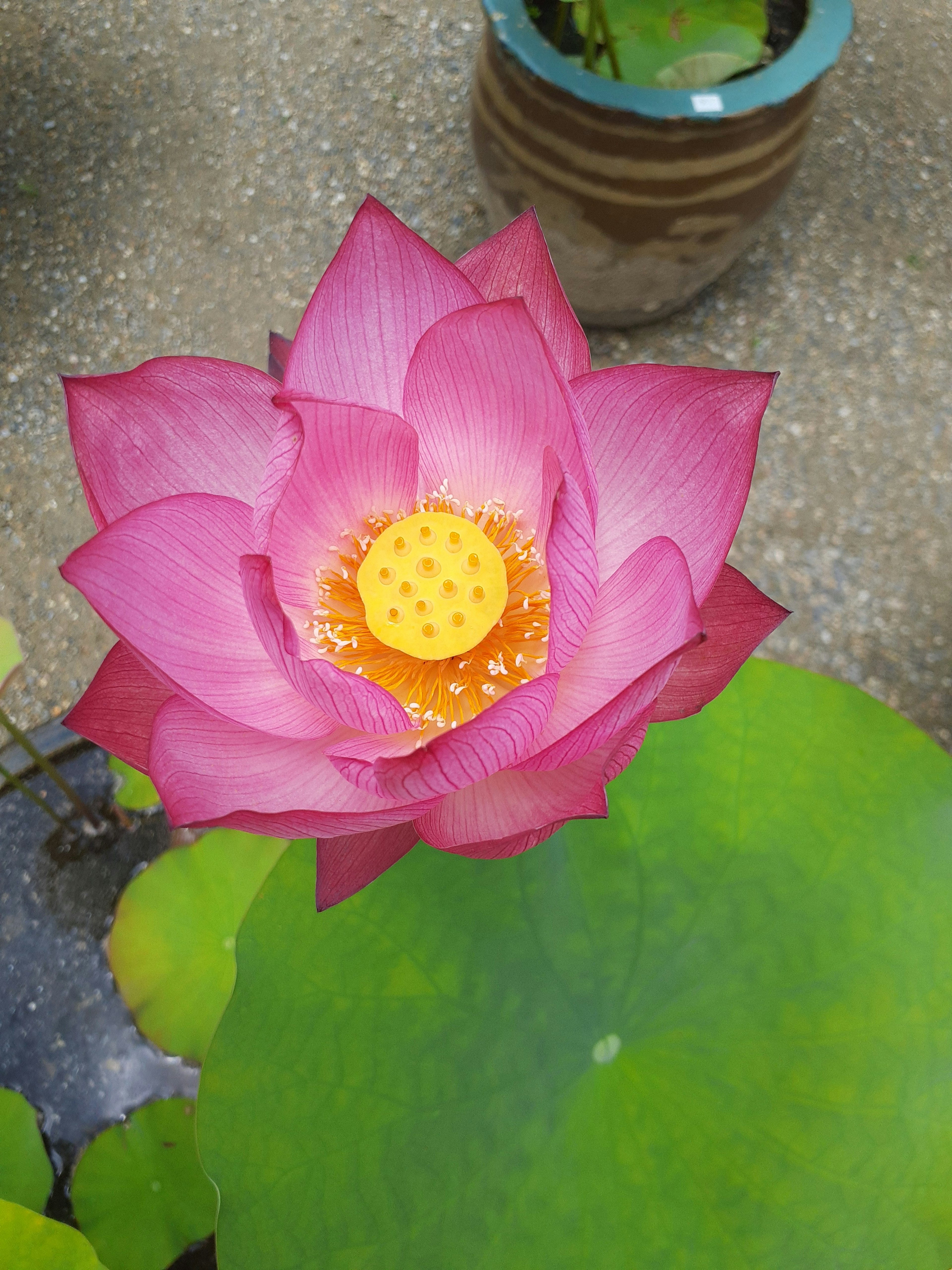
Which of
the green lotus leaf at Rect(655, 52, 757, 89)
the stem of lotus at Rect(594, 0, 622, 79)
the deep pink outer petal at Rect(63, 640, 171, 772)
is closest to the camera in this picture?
the deep pink outer petal at Rect(63, 640, 171, 772)

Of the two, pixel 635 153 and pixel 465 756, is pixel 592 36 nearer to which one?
pixel 635 153

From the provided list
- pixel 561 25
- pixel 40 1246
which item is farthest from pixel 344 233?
pixel 40 1246

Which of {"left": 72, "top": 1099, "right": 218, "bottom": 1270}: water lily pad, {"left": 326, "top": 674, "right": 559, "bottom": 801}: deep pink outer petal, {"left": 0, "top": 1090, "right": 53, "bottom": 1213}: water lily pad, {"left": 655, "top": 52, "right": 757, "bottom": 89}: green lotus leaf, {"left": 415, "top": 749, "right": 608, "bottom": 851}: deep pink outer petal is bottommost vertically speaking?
{"left": 72, "top": 1099, "right": 218, "bottom": 1270}: water lily pad

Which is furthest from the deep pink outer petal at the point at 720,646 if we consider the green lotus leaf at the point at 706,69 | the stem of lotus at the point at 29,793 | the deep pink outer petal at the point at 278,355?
the green lotus leaf at the point at 706,69

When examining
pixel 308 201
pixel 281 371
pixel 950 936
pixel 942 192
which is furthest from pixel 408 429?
pixel 942 192

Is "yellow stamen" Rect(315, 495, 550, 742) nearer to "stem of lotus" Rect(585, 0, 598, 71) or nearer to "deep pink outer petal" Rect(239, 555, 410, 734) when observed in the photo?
"deep pink outer petal" Rect(239, 555, 410, 734)

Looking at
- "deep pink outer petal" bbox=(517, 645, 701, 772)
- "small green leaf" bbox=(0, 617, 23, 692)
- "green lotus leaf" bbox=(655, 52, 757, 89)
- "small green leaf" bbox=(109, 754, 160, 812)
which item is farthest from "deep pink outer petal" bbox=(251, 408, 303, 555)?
"green lotus leaf" bbox=(655, 52, 757, 89)

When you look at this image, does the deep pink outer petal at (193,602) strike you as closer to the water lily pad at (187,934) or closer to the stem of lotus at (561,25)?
the water lily pad at (187,934)
